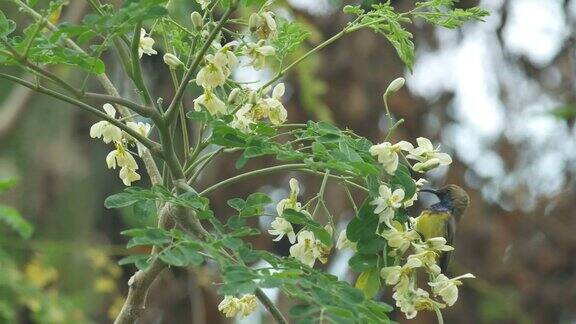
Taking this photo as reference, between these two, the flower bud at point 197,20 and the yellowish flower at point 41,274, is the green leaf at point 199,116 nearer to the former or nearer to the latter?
the flower bud at point 197,20

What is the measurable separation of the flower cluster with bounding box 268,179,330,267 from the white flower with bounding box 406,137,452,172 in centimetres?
18

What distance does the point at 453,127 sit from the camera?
689 centimetres

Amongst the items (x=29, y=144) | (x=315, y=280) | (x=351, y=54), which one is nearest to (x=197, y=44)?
(x=315, y=280)

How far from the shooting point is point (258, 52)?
1.75m

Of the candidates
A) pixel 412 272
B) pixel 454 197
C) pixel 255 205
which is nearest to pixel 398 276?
pixel 412 272

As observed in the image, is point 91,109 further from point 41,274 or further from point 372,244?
point 41,274

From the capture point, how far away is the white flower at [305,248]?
172 centimetres

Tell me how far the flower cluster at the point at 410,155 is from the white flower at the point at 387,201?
0.10 ft

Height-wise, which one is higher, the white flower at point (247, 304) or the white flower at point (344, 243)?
the white flower at point (344, 243)

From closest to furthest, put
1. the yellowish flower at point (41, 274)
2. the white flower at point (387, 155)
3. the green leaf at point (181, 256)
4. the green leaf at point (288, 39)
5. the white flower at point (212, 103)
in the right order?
the green leaf at point (181, 256) → the white flower at point (387, 155) → the white flower at point (212, 103) → the green leaf at point (288, 39) → the yellowish flower at point (41, 274)

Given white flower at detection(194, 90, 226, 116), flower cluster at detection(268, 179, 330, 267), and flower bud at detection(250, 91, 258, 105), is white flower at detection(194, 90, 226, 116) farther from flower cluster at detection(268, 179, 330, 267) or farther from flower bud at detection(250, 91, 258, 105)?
flower cluster at detection(268, 179, 330, 267)

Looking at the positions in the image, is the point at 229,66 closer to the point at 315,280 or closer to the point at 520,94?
the point at 315,280

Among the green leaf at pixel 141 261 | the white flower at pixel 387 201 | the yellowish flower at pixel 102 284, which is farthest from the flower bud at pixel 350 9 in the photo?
the yellowish flower at pixel 102 284

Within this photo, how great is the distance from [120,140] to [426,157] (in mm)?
513
